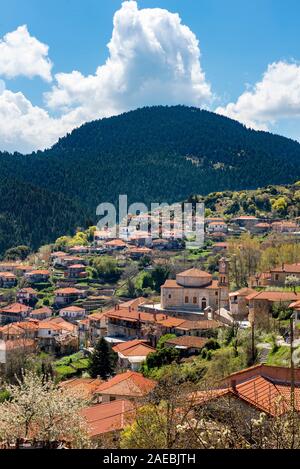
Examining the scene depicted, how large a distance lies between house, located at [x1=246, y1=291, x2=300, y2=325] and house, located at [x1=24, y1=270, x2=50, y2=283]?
141 feet

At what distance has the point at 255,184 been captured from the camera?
13775 centimetres

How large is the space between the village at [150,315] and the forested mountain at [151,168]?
35.7 meters

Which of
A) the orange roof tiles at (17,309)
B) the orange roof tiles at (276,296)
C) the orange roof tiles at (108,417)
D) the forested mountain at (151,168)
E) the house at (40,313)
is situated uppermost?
the forested mountain at (151,168)

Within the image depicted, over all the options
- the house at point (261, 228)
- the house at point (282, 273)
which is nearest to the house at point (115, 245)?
the house at point (261, 228)

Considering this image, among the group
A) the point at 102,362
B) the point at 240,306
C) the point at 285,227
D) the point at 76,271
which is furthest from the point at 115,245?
the point at 102,362

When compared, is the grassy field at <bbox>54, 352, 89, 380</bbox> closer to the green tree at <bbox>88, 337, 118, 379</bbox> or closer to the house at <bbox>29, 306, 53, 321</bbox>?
the green tree at <bbox>88, 337, 118, 379</bbox>

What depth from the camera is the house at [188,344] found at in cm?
3253

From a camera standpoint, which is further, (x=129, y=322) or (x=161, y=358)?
(x=129, y=322)

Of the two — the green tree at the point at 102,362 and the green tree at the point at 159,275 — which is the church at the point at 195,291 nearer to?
the green tree at the point at 102,362

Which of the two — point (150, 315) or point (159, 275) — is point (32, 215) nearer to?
point (159, 275)

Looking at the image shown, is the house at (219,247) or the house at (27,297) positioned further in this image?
the house at (27,297)

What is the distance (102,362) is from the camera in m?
33.9

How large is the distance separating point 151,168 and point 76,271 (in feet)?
282

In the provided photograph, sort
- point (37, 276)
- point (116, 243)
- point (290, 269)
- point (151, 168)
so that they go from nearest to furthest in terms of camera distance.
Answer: point (290, 269) < point (37, 276) < point (116, 243) < point (151, 168)
